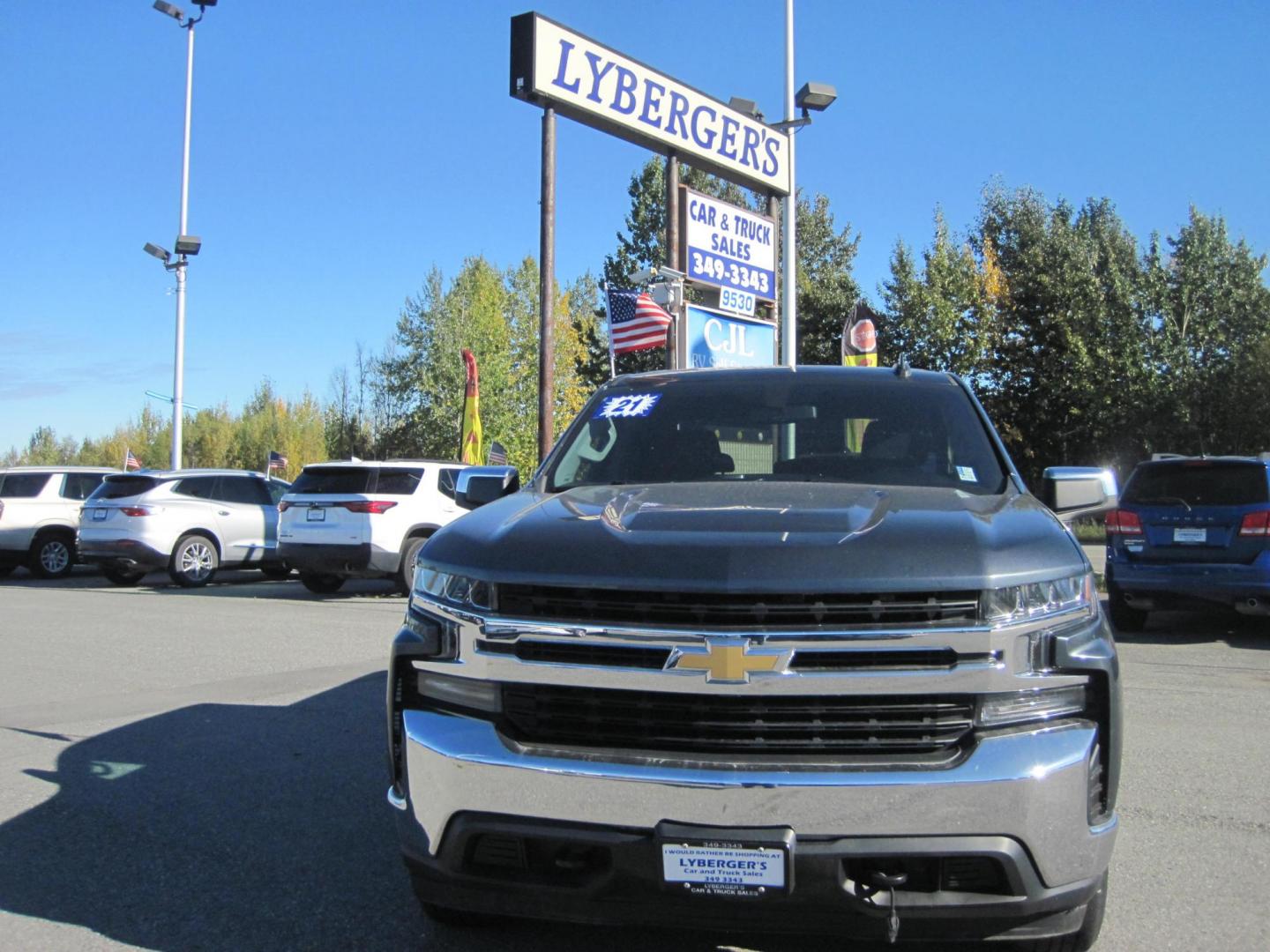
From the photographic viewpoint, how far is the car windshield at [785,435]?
4.05 meters

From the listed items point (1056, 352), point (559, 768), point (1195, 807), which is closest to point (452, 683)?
point (559, 768)

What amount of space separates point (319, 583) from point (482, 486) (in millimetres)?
12107

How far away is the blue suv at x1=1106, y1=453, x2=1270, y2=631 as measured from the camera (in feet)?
33.9

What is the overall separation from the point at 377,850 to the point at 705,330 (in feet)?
53.2

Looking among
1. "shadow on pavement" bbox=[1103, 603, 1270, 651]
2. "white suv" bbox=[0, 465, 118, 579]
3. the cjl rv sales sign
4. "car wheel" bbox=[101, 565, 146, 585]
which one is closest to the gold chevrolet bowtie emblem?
"shadow on pavement" bbox=[1103, 603, 1270, 651]

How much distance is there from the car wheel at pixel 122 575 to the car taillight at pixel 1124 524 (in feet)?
46.5

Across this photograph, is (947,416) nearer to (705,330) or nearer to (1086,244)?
(705,330)

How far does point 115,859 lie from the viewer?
4.30 m

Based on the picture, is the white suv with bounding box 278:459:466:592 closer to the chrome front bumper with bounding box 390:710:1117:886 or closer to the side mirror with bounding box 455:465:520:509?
the side mirror with bounding box 455:465:520:509

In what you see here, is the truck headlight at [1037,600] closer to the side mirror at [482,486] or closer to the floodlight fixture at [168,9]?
the side mirror at [482,486]

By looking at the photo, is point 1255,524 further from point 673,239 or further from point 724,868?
point 673,239

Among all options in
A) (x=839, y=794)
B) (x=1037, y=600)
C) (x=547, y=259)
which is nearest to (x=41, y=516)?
(x=547, y=259)

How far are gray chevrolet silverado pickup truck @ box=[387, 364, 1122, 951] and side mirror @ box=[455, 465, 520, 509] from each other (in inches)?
62.5

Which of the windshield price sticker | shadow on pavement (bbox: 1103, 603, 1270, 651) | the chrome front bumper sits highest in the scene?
the windshield price sticker
